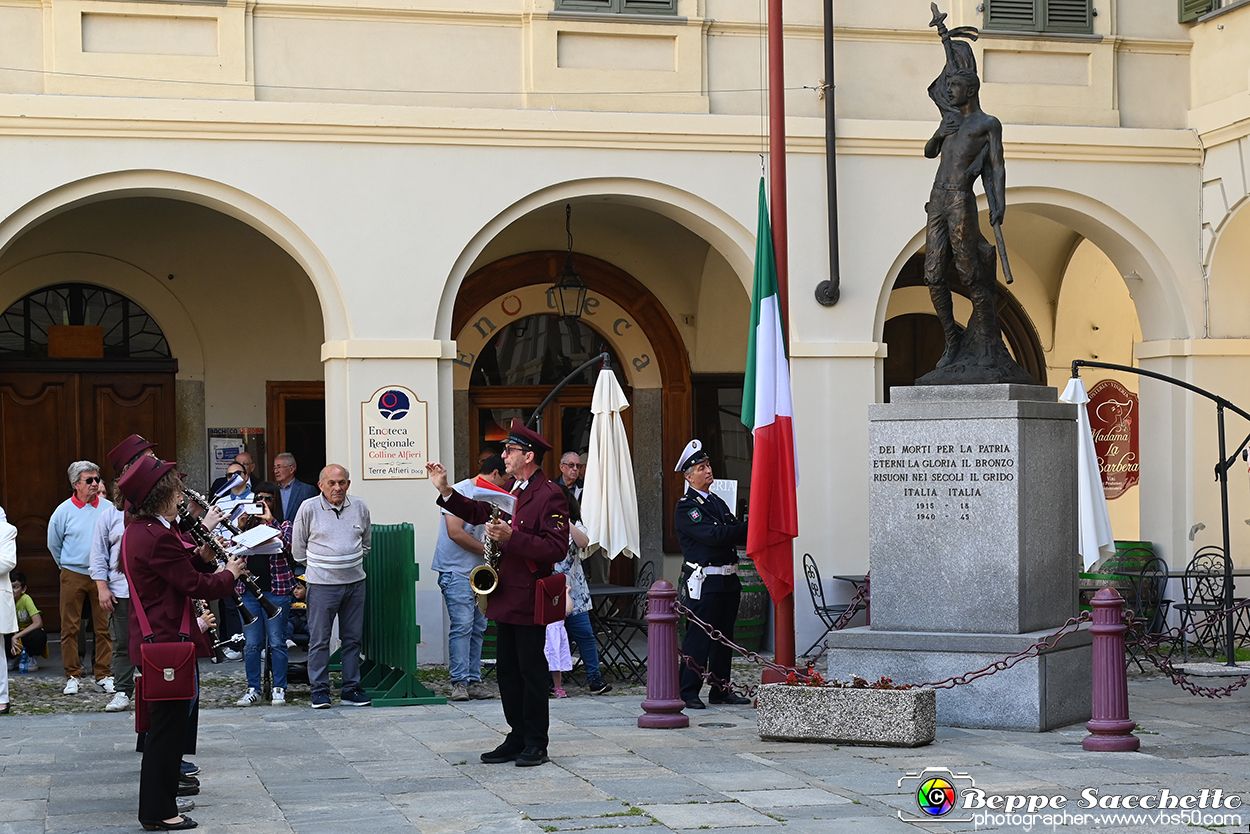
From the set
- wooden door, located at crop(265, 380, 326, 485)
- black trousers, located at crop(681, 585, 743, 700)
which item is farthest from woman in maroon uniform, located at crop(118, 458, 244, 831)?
wooden door, located at crop(265, 380, 326, 485)

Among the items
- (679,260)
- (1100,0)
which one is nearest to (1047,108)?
(1100,0)

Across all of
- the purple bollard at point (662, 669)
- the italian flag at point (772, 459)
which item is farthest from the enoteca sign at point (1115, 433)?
the purple bollard at point (662, 669)

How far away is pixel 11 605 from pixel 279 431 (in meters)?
4.60

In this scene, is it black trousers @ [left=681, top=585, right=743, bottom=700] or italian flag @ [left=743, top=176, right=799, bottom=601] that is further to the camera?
black trousers @ [left=681, top=585, right=743, bottom=700]

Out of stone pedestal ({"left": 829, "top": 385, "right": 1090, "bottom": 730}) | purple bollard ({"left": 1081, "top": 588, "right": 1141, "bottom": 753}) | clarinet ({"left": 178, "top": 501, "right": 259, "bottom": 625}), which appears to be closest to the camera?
clarinet ({"left": 178, "top": 501, "right": 259, "bottom": 625})

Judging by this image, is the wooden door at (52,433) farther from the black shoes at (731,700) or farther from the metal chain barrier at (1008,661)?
the metal chain barrier at (1008,661)

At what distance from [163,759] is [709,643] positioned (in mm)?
4259

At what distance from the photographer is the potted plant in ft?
25.8

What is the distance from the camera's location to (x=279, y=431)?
14.8 metres

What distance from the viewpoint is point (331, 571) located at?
32.8 feet

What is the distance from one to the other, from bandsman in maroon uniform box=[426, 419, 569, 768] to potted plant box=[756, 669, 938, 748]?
54.4 inches

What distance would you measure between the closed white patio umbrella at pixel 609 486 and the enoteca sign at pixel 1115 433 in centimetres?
618

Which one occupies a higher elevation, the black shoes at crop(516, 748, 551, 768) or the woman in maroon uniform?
the woman in maroon uniform

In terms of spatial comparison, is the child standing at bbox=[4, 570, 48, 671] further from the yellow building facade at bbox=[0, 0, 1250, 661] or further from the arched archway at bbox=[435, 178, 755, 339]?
the arched archway at bbox=[435, 178, 755, 339]
